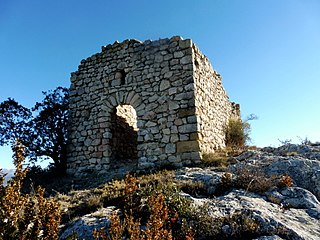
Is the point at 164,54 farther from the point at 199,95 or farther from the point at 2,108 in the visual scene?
the point at 2,108

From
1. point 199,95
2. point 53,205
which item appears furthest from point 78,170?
point 53,205

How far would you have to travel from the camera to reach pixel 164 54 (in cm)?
888

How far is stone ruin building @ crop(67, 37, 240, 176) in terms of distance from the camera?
8148 mm

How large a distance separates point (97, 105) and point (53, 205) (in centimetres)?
713

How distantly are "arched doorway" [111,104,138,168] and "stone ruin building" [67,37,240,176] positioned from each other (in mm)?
34

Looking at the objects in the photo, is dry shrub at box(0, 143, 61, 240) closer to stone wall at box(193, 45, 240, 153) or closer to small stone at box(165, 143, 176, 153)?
small stone at box(165, 143, 176, 153)

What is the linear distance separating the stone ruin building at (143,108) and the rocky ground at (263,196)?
1433 millimetres

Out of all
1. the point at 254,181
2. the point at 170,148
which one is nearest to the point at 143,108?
the point at 170,148

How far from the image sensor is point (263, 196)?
17.0ft

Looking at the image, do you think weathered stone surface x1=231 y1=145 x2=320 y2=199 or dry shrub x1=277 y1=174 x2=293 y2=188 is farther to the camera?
weathered stone surface x1=231 y1=145 x2=320 y2=199

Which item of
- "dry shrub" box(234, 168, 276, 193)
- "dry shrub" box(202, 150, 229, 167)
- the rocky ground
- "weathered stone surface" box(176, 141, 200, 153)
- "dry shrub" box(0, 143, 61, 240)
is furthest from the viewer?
"weathered stone surface" box(176, 141, 200, 153)

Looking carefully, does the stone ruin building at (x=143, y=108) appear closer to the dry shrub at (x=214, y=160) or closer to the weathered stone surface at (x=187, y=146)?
the weathered stone surface at (x=187, y=146)

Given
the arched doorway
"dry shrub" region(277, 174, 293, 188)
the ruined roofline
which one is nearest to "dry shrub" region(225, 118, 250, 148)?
the ruined roofline

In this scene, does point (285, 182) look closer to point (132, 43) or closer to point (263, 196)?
point (263, 196)
